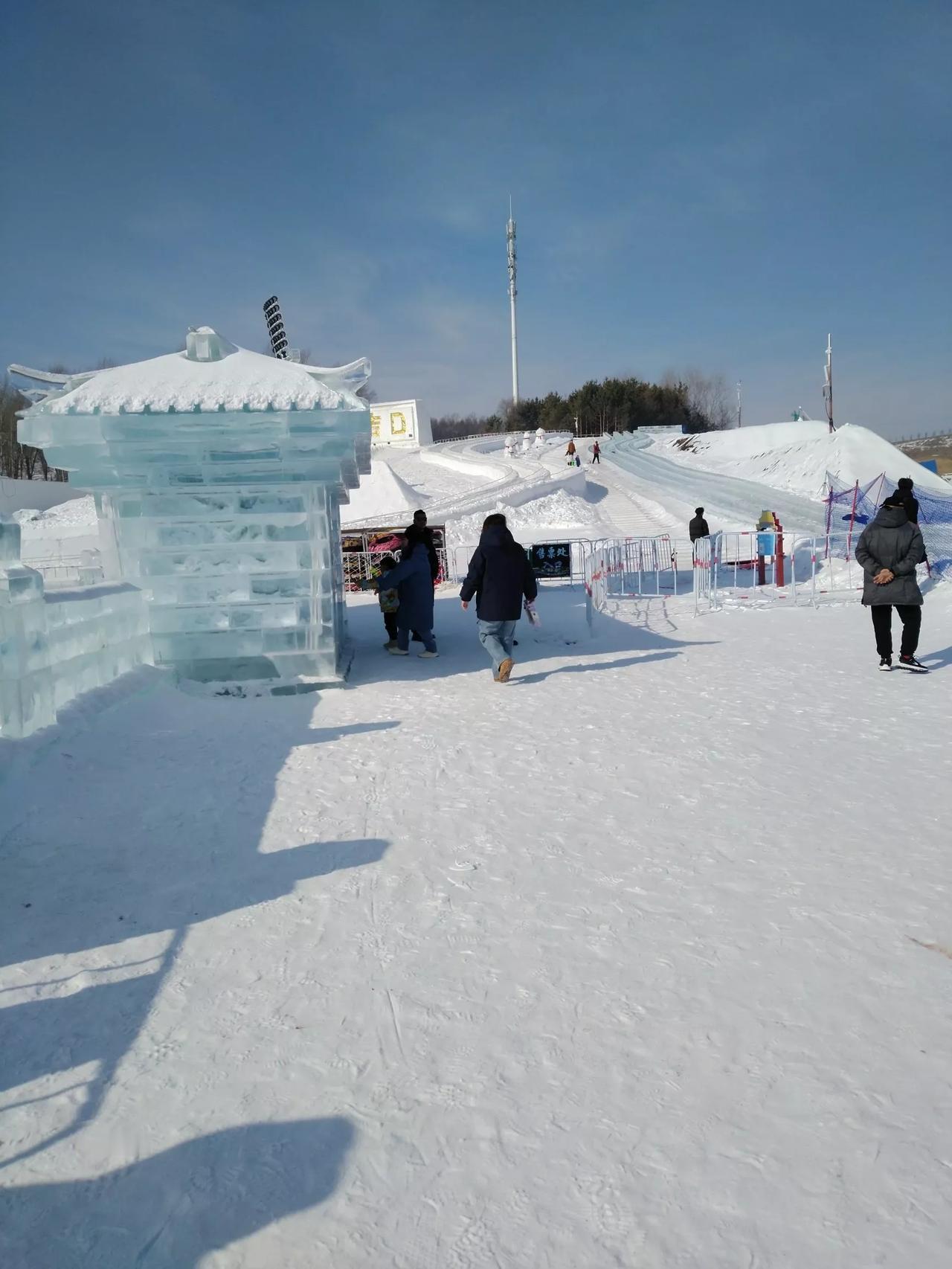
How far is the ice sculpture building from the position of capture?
24.7ft

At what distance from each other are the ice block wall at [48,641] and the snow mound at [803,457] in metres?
18.0

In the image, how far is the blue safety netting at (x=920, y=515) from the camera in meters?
14.2

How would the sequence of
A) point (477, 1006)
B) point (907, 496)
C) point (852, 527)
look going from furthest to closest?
point (852, 527) → point (907, 496) → point (477, 1006)

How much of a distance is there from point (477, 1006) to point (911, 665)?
6288 millimetres

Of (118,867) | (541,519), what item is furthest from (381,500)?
(118,867)

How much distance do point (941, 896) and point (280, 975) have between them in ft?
8.34

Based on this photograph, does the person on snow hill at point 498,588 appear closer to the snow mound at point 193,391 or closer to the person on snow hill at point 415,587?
the person on snow hill at point 415,587

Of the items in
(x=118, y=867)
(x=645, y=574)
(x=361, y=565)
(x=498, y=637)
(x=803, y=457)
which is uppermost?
(x=803, y=457)

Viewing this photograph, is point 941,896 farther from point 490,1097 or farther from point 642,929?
point 490,1097

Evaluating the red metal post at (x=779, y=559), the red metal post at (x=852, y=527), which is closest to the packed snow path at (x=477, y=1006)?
the red metal post at (x=779, y=559)

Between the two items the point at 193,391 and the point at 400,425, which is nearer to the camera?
the point at 193,391

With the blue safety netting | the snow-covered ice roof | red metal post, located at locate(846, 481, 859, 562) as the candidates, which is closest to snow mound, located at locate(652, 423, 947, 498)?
the blue safety netting

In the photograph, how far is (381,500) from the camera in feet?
106

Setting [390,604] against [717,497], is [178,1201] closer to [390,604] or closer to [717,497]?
[390,604]
